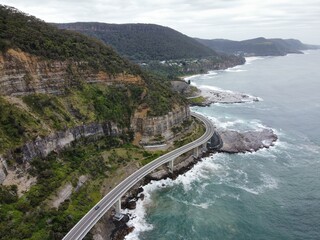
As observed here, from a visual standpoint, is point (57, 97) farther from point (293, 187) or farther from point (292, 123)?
point (292, 123)

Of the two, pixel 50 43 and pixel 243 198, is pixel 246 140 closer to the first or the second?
pixel 243 198

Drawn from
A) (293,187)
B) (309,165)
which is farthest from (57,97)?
(309,165)

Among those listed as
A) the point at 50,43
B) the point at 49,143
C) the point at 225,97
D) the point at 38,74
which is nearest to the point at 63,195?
the point at 49,143

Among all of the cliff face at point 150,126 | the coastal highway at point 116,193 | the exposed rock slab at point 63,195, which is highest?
the cliff face at point 150,126

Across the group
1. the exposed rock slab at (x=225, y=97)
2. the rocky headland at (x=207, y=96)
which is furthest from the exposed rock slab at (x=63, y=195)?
the exposed rock slab at (x=225, y=97)

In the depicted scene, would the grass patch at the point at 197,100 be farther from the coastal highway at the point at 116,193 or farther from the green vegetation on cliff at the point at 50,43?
the coastal highway at the point at 116,193
